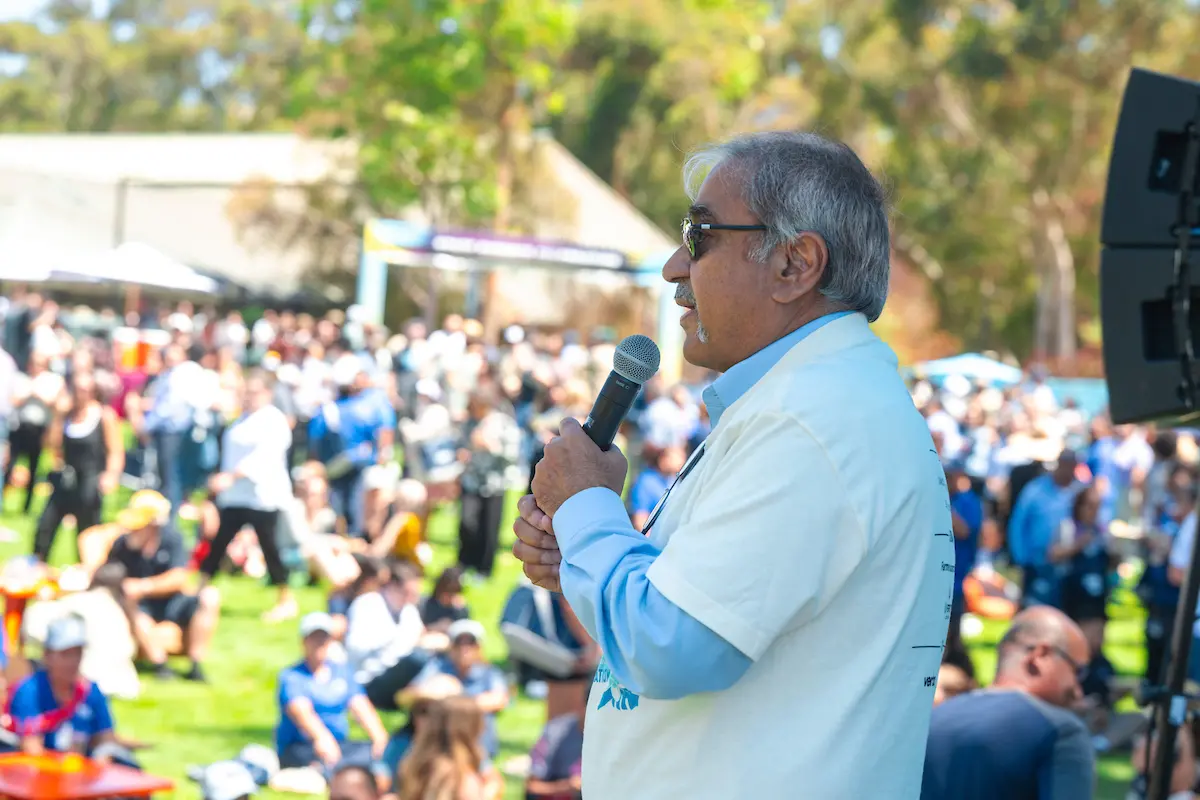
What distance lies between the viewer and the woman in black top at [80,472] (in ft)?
42.3

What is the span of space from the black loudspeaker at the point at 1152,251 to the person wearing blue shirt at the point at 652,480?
684cm

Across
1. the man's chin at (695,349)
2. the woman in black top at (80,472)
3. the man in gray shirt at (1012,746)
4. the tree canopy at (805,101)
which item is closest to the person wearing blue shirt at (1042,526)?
the man in gray shirt at (1012,746)

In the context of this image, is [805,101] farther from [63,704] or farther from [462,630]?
[63,704]

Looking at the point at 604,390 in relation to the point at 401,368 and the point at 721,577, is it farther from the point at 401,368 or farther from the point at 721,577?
the point at 401,368

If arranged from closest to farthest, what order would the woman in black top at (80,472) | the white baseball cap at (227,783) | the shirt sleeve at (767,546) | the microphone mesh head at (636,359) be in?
the shirt sleeve at (767,546), the microphone mesh head at (636,359), the white baseball cap at (227,783), the woman in black top at (80,472)

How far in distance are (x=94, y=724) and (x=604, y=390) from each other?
567 centimetres

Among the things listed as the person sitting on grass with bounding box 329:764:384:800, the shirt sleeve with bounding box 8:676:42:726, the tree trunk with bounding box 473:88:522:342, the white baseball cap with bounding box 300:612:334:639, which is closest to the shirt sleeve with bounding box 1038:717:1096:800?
the person sitting on grass with bounding box 329:764:384:800

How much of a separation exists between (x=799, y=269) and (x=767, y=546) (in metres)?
0.39

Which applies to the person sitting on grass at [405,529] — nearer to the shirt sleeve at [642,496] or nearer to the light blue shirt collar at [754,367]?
the shirt sleeve at [642,496]

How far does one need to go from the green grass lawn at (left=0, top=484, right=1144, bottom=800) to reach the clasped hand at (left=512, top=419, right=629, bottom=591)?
19.4ft

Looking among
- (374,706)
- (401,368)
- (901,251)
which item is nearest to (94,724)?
(374,706)

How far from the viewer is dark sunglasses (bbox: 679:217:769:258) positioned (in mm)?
1894

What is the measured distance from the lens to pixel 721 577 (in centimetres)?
167

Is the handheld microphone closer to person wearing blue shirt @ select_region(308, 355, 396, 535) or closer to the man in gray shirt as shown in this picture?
the man in gray shirt
